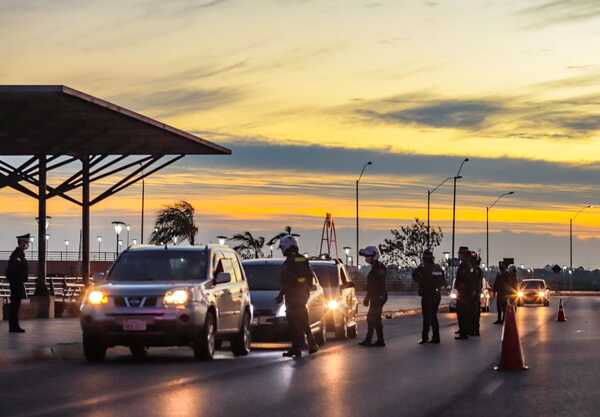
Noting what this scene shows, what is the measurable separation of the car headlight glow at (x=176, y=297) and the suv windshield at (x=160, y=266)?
97 cm

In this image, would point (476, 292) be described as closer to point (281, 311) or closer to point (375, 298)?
point (375, 298)

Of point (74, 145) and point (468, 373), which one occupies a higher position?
point (74, 145)

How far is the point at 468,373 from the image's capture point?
19.5m

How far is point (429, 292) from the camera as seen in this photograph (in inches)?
1125

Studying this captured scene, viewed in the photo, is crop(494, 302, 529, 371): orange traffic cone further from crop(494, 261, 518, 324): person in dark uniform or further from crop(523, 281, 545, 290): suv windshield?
crop(523, 281, 545, 290): suv windshield

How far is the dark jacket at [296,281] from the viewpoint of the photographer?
2383cm

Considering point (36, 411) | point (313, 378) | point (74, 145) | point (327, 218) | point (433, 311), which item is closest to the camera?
point (36, 411)

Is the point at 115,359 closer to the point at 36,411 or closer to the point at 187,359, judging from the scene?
the point at 187,359

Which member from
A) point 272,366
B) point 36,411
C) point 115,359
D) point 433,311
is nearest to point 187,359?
point 115,359

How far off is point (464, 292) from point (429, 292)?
2.35 m

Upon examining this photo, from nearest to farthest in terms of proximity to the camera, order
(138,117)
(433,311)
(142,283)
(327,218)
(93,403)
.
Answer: (93,403)
(142,283)
(433,311)
(138,117)
(327,218)

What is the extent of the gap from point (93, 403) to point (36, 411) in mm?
1022

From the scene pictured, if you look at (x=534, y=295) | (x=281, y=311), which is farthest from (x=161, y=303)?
(x=534, y=295)

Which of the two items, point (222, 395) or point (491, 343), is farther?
point (491, 343)
